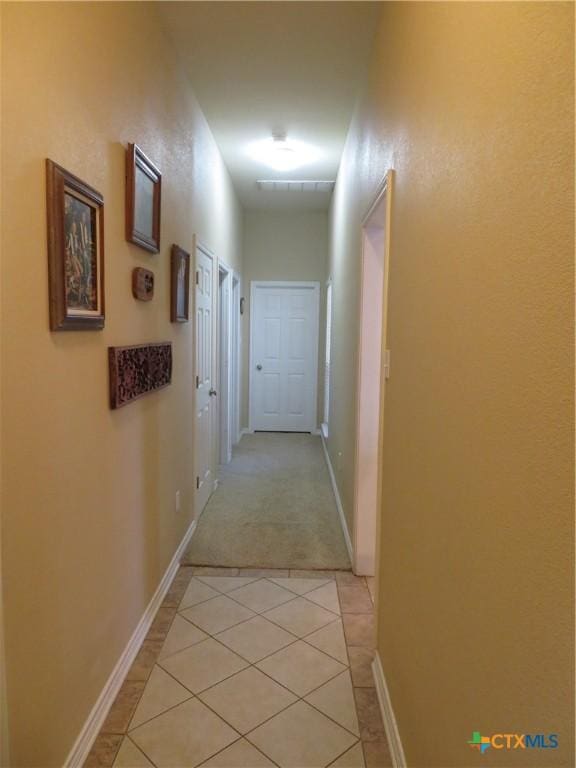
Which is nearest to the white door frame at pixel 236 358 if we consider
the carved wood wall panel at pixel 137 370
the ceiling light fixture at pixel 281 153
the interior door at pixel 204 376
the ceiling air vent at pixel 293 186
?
the ceiling air vent at pixel 293 186

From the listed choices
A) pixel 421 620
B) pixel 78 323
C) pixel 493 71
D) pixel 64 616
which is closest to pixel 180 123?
pixel 78 323

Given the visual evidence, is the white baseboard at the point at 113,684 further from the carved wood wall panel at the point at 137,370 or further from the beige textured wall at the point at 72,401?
the carved wood wall panel at the point at 137,370

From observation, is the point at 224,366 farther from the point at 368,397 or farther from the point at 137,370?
the point at 137,370

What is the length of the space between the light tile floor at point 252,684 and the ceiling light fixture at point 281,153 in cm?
330

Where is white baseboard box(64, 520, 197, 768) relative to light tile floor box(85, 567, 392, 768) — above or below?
above

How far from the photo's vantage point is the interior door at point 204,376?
3.43m

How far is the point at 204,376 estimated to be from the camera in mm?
3633

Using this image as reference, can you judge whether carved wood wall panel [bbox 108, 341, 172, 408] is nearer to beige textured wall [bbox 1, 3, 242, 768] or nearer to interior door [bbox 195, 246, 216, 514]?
beige textured wall [bbox 1, 3, 242, 768]

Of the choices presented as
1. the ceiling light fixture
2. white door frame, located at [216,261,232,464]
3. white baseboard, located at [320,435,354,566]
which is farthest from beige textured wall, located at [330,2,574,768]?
white door frame, located at [216,261,232,464]

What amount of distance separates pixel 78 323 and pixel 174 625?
5.24 ft

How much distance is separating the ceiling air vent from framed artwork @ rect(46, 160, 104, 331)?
144 inches

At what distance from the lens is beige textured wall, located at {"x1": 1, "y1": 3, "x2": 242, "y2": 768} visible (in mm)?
1181

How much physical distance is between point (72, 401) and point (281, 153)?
3384 millimetres

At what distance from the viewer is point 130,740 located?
1.64 metres
